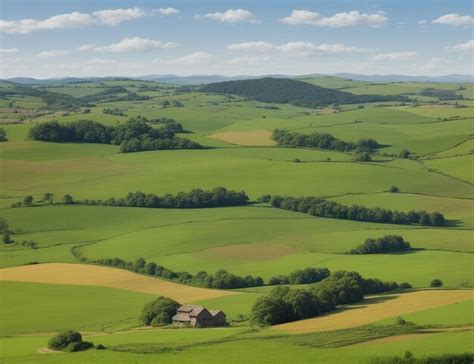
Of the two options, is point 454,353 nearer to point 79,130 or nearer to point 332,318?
point 332,318

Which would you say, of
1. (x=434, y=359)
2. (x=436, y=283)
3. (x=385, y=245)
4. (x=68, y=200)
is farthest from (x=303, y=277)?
(x=68, y=200)

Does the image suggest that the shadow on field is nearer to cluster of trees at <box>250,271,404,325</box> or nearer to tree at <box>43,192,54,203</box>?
cluster of trees at <box>250,271,404,325</box>

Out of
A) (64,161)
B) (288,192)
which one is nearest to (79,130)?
(64,161)

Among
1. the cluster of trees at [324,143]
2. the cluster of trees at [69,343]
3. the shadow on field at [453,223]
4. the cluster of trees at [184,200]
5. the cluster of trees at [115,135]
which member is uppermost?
the cluster of trees at [115,135]

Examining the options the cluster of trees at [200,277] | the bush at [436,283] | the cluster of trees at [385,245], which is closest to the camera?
the bush at [436,283]

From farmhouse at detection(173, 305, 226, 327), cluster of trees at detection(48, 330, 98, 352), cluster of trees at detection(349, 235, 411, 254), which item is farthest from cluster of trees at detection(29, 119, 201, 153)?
cluster of trees at detection(48, 330, 98, 352)

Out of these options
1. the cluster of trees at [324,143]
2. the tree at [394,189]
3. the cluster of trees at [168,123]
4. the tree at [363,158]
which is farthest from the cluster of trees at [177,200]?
the cluster of trees at [168,123]

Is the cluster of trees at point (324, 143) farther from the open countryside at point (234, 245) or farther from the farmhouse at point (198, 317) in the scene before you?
the farmhouse at point (198, 317)
